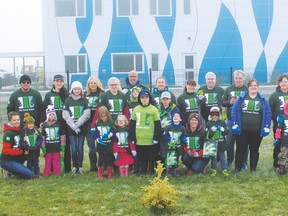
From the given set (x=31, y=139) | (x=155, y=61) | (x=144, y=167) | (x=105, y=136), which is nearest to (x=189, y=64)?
(x=155, y=61)

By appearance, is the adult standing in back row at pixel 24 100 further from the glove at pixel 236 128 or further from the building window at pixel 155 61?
the building window at pixel 155 61

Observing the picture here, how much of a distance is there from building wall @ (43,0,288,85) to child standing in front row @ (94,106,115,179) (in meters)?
17.0

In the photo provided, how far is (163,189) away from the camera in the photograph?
19.1 ft

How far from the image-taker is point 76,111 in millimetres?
8117

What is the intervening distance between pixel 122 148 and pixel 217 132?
1.66m

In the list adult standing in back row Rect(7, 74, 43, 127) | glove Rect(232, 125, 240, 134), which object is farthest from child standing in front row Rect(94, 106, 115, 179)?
glove Rect(232, 125, 240, 134)

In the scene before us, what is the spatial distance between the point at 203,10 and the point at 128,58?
4.93 m

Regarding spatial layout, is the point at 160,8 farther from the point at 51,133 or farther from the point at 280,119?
the point at 280,119

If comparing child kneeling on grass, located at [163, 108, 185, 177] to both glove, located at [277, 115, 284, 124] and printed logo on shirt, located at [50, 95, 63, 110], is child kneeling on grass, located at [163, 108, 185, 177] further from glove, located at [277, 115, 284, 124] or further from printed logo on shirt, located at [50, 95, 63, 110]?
printed logo on shirt, located at [50, 95, 63, 110]

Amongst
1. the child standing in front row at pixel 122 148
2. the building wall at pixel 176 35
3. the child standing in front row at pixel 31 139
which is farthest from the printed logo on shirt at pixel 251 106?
the building wall at pixel 176 35

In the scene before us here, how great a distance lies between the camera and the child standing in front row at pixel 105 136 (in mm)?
7884

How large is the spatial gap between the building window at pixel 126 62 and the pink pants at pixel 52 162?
679 inches

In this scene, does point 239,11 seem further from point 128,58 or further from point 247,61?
point 128,58

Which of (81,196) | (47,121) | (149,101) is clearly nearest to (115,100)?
(149,101)
